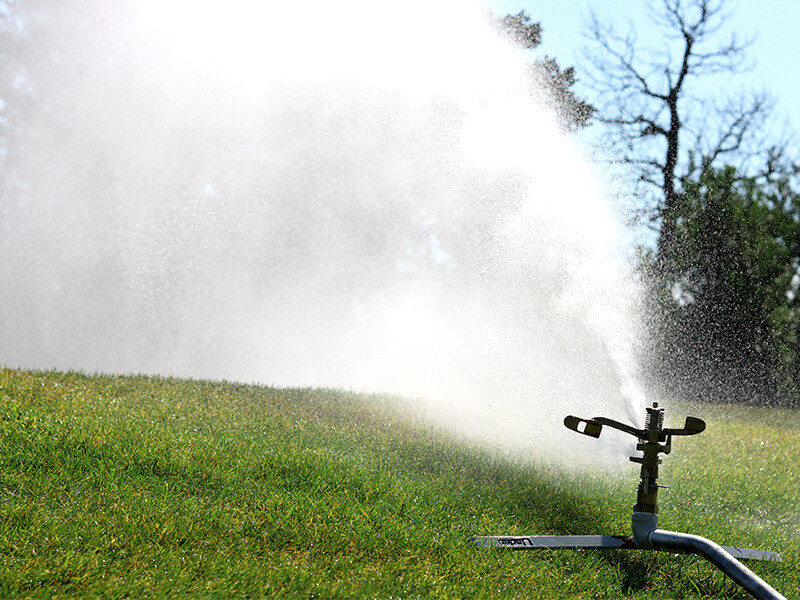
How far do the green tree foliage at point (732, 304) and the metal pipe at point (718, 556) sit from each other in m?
9.56

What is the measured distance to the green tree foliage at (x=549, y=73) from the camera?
51.6ft

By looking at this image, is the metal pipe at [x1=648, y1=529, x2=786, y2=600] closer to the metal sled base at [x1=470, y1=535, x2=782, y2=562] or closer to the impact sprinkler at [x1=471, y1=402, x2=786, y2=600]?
the impact sprinkler at [x1=471, y1=402, x2=786, y2=600]

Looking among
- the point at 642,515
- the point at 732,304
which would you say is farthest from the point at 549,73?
the point at 642,515

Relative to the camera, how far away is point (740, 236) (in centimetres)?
1386

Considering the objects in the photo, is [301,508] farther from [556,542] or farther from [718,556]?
[718,556]

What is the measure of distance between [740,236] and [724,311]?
1346 millimetres

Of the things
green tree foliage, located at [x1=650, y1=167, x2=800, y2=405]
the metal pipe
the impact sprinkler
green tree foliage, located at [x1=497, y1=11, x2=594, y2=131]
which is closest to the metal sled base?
the impact sprinkler

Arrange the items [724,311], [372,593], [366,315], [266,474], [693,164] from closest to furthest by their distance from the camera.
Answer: [372,593], [266,474], [366,315], [724,311], [693,164]

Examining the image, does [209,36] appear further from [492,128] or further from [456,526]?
[456,526]

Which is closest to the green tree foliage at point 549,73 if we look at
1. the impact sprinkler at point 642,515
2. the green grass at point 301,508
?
the green grass at point 301,508

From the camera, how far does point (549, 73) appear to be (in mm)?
16219

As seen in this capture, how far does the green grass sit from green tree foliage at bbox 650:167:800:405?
277 inches

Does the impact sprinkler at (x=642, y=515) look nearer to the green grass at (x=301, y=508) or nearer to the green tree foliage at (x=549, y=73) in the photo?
the green grass at (x=301, y=508)

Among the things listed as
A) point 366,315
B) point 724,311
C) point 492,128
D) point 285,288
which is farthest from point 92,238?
point 724,311
